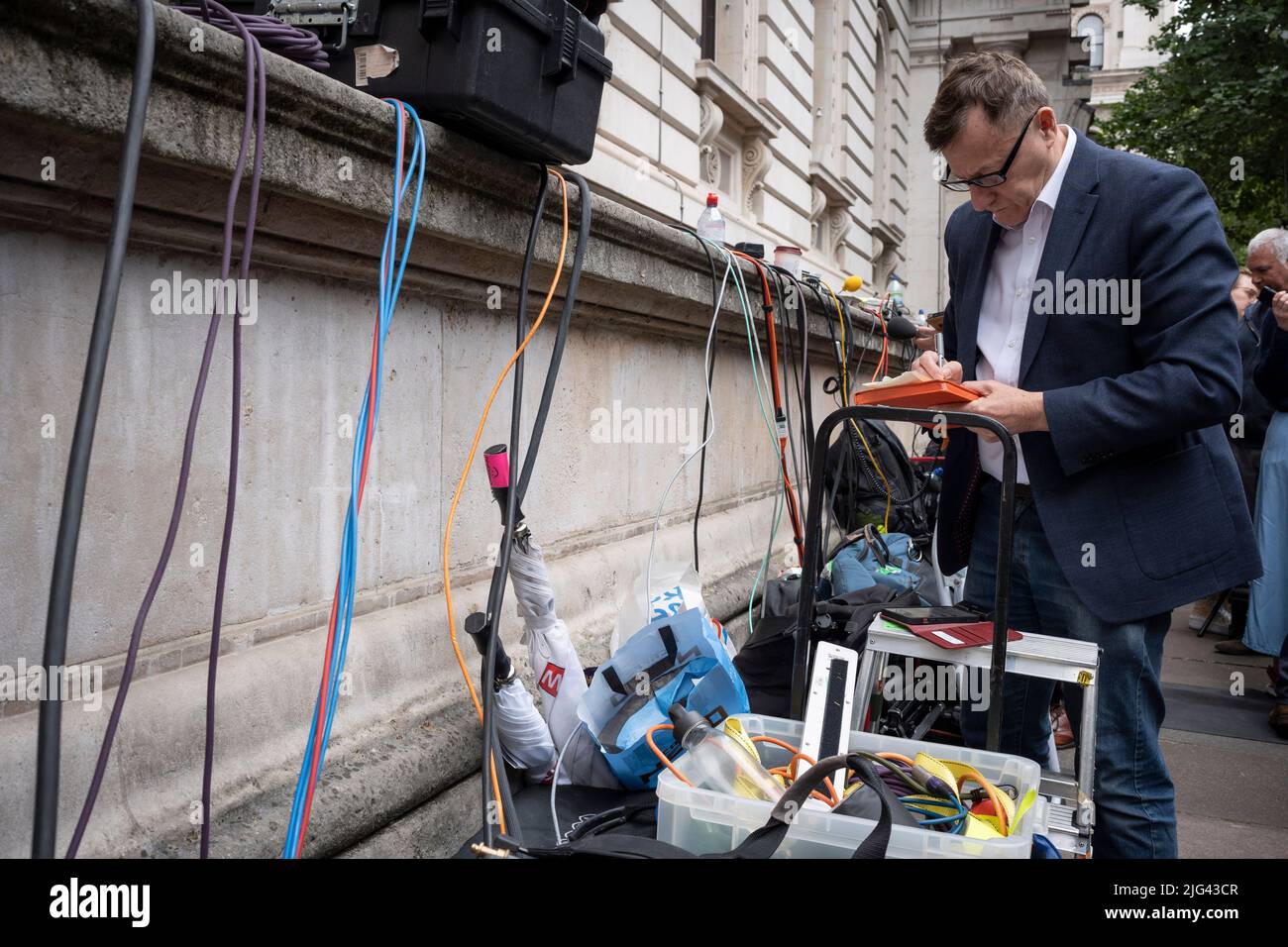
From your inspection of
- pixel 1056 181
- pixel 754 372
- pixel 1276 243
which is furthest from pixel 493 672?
pixel 1276 243

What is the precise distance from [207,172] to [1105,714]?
2.05 metres

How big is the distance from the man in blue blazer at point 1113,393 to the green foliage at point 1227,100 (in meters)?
14.9

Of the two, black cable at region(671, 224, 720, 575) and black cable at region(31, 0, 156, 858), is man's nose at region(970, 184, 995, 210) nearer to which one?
black cable at region(671, 224, 720, 575)

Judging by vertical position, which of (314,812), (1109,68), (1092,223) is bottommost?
(314,812)

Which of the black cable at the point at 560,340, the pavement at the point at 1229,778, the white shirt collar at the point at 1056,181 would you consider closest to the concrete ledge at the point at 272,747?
the black cable at the point at 560,340

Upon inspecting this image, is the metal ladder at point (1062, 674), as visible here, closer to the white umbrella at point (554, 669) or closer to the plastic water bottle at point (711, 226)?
the white umbrella at point (554, 669)

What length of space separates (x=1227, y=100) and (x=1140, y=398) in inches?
645

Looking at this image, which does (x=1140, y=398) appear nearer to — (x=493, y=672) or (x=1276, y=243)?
(x=493, y=672)

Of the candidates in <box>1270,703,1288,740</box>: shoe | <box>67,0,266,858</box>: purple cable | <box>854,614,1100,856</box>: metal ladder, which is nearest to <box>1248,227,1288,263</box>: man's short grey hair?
<box>1270,703,1288,740</box>: shoe

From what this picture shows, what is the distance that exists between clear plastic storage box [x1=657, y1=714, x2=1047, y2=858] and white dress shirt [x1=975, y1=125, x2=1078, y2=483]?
66 cm
